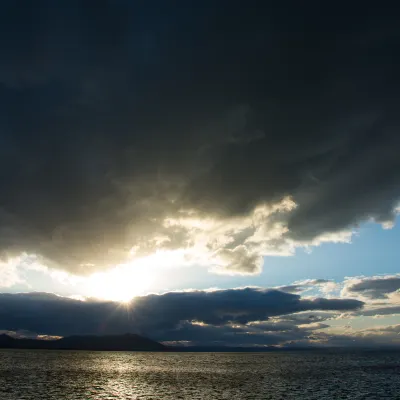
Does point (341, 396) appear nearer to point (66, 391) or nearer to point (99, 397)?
point (99, 397)

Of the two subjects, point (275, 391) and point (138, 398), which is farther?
point (275, 391)

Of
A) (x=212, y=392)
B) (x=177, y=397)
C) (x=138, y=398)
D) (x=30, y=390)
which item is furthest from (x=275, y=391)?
(x=30, y=390)

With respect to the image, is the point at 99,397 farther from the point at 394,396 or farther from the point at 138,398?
the point at 394,396

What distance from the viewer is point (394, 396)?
79312 millimetres

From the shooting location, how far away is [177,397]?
78438 millimetres

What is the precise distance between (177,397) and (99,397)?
55.0 feet

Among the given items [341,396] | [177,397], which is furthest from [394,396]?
[177,397]

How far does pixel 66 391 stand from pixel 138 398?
21.5 m

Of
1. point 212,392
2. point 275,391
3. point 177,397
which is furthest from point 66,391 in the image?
point 275,391

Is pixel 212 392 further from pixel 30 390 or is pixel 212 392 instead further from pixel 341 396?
pixel 30 390

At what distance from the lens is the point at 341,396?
78375 mm

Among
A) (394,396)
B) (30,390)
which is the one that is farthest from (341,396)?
(30,390)

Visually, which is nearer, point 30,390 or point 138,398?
point 138,398

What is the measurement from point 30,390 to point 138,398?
92.1ft
